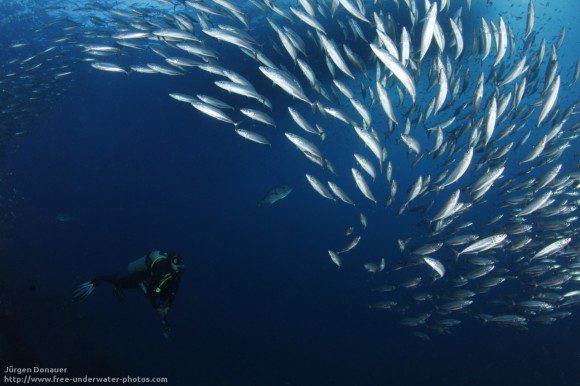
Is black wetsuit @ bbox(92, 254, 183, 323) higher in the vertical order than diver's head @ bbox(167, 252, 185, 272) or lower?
lower

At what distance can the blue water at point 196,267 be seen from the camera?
18484mm

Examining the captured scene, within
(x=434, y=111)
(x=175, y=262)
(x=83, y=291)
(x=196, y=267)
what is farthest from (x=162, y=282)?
(x=196, y=267)

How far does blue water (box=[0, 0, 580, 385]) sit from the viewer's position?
728 inches

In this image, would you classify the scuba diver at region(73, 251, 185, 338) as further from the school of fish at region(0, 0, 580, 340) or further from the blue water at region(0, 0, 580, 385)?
the blue water at region(0, 0, 580, 385)

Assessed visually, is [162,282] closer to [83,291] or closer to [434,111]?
[83,291]

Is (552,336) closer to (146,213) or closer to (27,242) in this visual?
(146,213)

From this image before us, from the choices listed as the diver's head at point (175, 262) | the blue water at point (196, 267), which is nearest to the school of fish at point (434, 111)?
the diver's head at point (175, 262)

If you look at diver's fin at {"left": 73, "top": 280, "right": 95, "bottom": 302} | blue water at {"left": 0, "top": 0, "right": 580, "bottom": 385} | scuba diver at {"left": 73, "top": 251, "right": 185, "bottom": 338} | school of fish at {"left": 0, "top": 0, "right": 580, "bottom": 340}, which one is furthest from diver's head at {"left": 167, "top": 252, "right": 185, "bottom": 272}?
blue water at {"left": 0, "top": 0, "right": 580, "bottom": 385}

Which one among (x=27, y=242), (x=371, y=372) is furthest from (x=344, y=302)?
(x=27, y=242)

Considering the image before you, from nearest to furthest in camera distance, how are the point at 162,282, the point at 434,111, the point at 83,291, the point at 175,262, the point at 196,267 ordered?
the point at 162,282 < the point at 175,262 < the point at 434,111 < the point at 83,291 < the point at 196,267

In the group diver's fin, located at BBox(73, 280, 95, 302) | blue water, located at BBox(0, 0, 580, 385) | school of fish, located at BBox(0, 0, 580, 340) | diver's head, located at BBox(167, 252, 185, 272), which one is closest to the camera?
diver's head, located at BBox(167, 252, 185, 272)

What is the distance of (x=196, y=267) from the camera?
110 ft

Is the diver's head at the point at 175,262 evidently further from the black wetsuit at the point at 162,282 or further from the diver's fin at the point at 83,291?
the diver's fin at the point at 83,291

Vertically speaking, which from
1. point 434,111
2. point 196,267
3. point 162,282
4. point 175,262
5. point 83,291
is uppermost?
point 434,111
